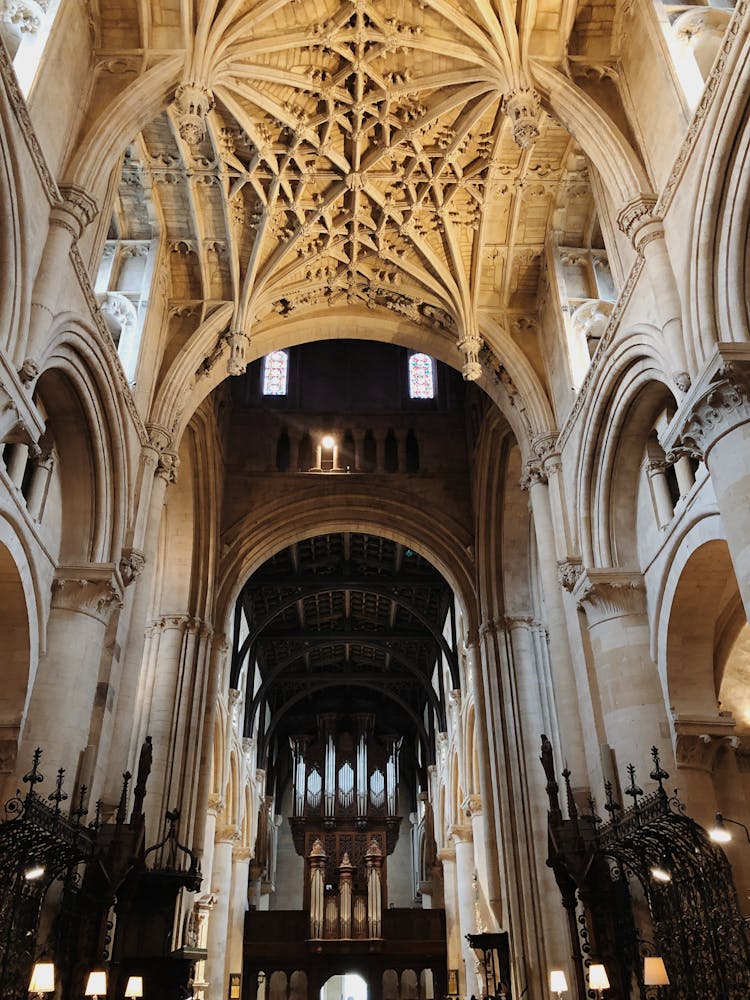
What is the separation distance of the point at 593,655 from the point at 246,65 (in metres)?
9.33

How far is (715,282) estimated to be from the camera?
8695 mm

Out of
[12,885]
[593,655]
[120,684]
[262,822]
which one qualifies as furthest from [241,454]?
[262,822]

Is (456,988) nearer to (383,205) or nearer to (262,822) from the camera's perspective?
(262,822)

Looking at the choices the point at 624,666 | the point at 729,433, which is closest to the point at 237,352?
the point at 624,666

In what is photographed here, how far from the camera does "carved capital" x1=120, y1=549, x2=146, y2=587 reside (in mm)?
11492

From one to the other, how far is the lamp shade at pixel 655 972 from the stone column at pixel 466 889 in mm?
14193

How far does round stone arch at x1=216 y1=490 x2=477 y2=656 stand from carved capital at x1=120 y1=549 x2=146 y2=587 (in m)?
8.63

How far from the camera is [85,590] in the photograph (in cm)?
1077

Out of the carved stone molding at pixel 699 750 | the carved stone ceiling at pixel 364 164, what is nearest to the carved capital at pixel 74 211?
the carved stone ceiling at pixel 364 164

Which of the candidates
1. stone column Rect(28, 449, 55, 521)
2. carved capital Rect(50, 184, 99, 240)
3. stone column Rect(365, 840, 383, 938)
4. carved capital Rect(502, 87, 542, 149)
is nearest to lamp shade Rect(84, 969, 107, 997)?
stone column Rect(28, 449, 55, 521)

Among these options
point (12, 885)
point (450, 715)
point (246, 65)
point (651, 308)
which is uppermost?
point (246, 65)

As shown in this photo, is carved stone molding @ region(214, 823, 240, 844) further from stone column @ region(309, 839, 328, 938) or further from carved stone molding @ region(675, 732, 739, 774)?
carved stone molding @ region(675, 732, 739, 774)

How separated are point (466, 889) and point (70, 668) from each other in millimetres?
16495

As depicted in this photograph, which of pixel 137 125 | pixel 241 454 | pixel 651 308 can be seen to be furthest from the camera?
pixel 241 454
